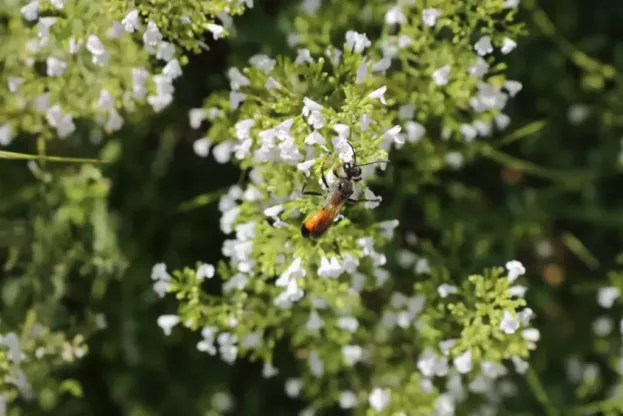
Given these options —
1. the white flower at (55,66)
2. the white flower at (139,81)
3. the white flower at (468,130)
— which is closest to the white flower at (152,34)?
the white flower at (139,81)

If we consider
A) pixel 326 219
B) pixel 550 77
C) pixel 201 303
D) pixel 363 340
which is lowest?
pixel 363 340

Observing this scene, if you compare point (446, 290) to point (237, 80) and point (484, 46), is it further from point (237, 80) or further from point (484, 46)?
point (237, 80)

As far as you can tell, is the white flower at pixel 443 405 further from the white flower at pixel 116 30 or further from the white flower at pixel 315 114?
the white flower at pixel 116 30

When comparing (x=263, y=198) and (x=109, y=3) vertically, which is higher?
(x=109, y=3)

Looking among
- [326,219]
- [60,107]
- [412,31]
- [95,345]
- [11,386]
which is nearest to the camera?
[326,219]

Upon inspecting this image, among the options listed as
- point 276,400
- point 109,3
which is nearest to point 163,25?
point 109,3

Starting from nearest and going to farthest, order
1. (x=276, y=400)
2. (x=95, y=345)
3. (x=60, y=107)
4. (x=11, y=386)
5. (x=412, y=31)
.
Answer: (x=412, y=31) → (x=60, y=107) → (x=11, y=386) → (x=95, y=345) → (x=276, y=400)

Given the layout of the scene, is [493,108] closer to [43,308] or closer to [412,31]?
[412,31]
